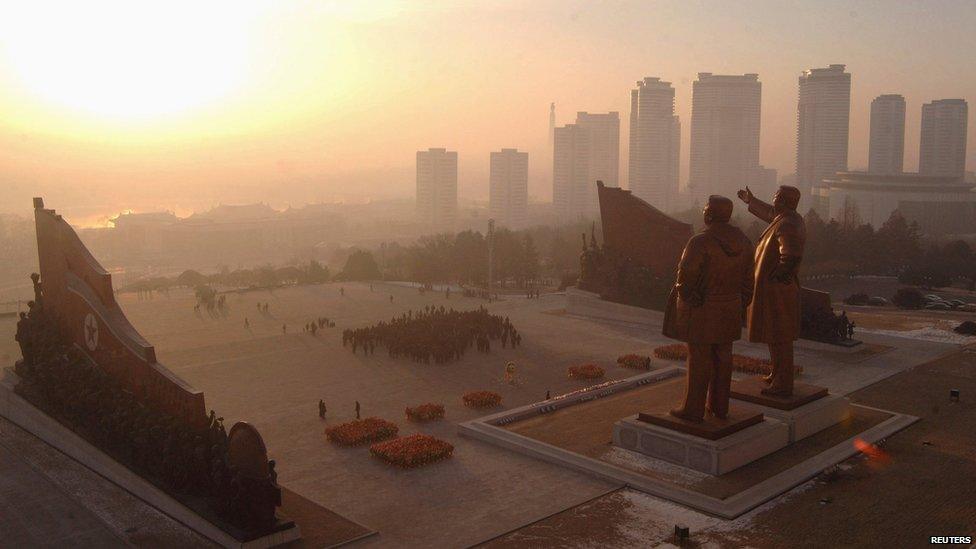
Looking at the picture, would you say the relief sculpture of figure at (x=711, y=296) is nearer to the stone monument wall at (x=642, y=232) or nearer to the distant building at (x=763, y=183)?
the stone monument wall at (x=642, y=232)

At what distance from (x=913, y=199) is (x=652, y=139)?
39.6 metres

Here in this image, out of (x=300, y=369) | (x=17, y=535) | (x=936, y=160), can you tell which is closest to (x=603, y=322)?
(x=300, y=369)

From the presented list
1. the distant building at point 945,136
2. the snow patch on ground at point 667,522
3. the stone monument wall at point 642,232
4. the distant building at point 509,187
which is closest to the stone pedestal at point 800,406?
the snow patch on ground at point 667,522

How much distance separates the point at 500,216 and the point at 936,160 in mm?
58965

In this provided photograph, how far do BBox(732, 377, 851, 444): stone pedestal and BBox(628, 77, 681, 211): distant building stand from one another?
94813 mm

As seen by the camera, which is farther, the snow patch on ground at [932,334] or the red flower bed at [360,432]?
the snow patch on ground at [932,334]

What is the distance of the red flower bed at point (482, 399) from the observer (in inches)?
705

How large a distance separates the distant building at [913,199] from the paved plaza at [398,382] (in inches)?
A: 2087

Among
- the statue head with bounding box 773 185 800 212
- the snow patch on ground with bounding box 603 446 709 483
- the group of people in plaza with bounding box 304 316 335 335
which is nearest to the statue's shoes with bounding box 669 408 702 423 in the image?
the snow patch on ground with bounding box 603 446 709 483

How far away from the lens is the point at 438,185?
383ft

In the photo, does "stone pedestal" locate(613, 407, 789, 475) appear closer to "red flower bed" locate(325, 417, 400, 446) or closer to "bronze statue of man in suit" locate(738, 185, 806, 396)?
"bronze statue of man in suit" locate(738, 185, 806, 396)

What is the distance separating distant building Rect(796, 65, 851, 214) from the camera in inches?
4060

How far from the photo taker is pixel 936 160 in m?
102

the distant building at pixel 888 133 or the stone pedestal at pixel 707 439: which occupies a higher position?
the distant building at pixel 888 133
